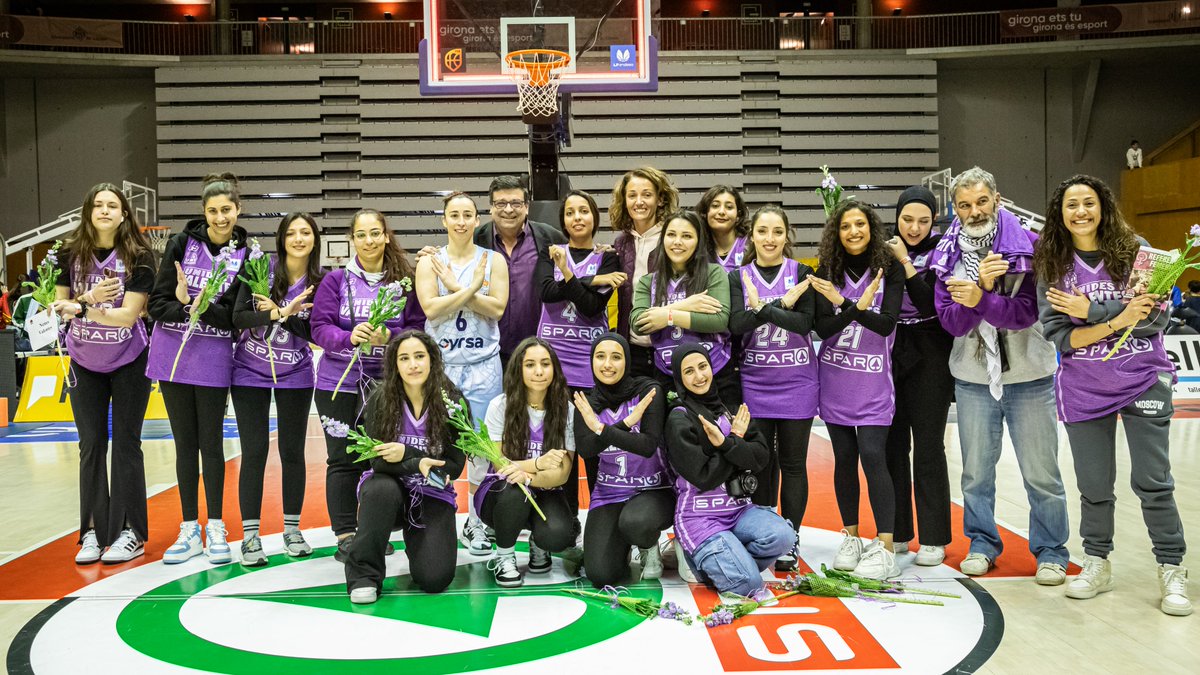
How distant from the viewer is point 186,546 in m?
4.26

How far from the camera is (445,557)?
374 centimetres

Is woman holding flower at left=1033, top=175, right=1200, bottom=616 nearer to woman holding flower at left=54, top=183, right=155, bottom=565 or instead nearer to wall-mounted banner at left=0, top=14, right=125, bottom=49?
woman holding flower at left=54, top=183, right=155, bottom=565

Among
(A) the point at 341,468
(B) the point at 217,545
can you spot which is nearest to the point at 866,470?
(A) the point at 341,468

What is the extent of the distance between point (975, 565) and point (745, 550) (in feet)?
3.50

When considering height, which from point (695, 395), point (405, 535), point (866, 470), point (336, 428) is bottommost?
point (405, 535)

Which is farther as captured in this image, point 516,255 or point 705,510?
point 516,255

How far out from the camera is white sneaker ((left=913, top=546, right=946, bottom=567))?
158 inches

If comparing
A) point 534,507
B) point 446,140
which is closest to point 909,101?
point 446,140

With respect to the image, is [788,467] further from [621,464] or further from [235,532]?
[235,532]

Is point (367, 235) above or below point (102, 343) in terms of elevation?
above

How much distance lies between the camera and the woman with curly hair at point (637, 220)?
14.2 ft

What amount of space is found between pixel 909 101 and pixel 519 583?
54.3 ft

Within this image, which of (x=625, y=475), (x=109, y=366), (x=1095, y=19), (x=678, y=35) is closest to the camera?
(x=625, y=475)

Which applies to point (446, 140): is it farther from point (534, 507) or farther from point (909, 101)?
point (534, 507)
